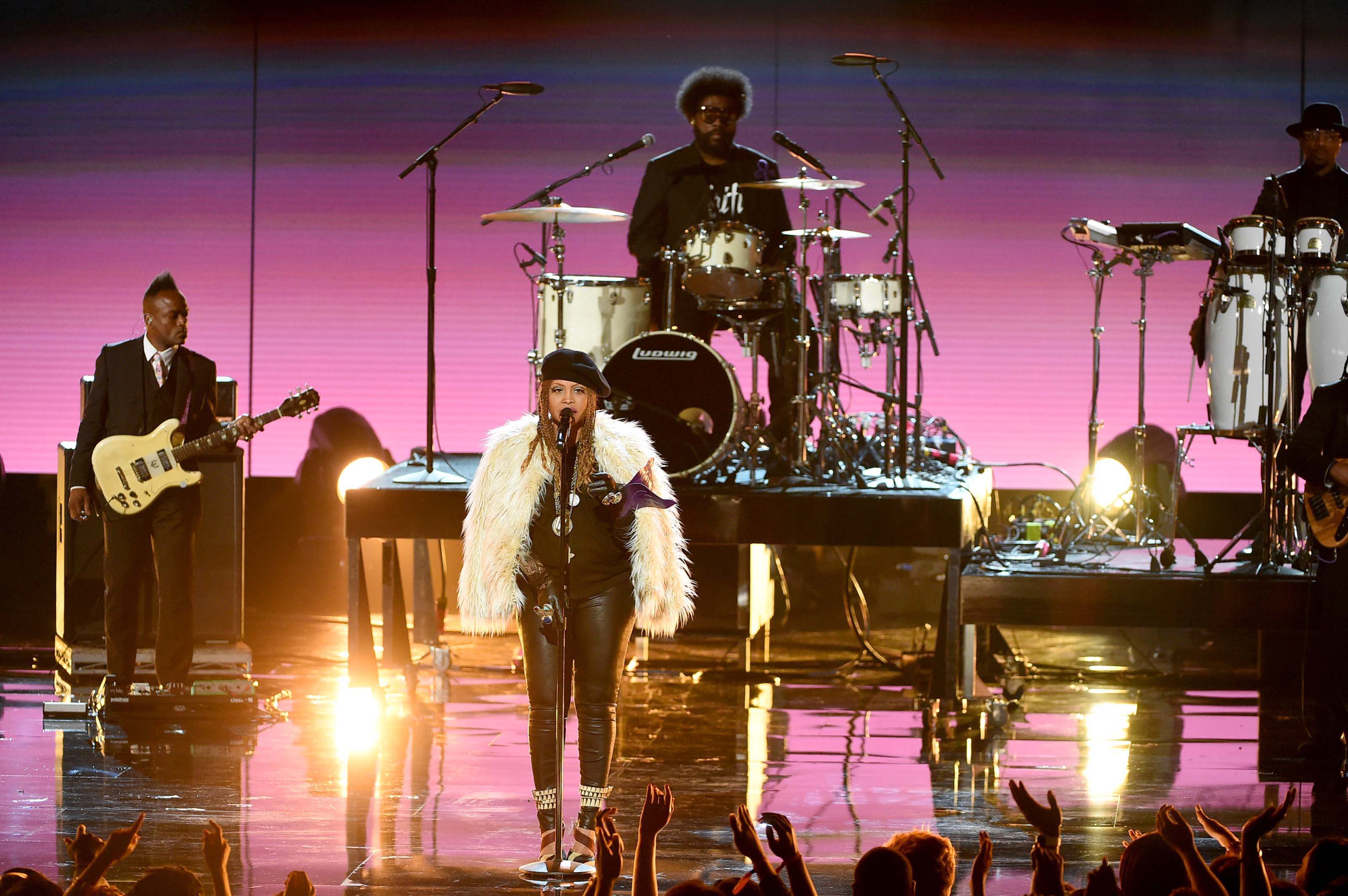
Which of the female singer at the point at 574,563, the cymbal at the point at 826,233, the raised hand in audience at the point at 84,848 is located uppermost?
the cymbal at the point at 826,233

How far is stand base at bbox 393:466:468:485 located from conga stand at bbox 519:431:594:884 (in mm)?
2688

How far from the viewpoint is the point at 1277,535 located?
7.00m

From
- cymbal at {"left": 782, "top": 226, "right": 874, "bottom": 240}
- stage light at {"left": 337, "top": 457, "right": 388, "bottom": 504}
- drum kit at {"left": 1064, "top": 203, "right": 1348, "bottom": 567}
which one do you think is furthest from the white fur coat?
stage light at {"left": 337, "top": 457, "right": 388, "bottom": 504}

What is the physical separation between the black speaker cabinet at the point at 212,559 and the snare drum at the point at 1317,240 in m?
5.18

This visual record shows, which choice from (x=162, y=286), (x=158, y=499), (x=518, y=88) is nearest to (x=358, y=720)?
(x=158, y=499)

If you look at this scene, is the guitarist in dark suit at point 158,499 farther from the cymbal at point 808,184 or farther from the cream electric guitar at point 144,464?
the cymbal at point 808,184

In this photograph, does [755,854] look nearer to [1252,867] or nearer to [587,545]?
[1252,867]

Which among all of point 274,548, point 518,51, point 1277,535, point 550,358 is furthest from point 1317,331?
point 274,548

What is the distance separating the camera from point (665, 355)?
7141 millimetres

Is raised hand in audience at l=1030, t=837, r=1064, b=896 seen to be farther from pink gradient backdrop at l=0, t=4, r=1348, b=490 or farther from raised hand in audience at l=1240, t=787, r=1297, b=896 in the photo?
pink gradient backdrop at l=0, t=4, r=1348, b=490

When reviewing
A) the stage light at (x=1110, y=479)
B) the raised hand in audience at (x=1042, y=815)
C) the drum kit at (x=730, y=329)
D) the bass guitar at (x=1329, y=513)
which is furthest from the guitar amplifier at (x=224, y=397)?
the raised hand in audience at (x=1042, y=815)

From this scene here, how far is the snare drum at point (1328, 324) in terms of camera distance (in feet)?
22.5

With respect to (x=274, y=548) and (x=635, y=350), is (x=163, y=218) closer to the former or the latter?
(x=274, y=548)

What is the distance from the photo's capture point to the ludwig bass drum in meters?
7.13
